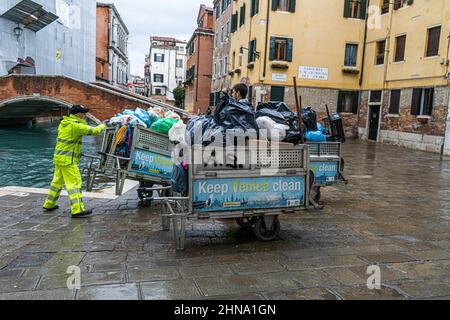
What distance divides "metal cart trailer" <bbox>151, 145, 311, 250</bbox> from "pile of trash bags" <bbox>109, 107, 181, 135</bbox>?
85.8 inches

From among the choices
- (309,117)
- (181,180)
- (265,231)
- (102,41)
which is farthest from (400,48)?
(102,41)

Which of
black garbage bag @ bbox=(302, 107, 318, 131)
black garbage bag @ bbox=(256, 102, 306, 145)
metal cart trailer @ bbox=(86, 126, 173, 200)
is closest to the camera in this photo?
black garbage bag @ bbox=(256, 102, 306, 145)

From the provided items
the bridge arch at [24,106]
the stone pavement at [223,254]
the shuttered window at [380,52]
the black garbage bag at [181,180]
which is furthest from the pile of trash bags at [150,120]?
the shuttered window at [380,52]

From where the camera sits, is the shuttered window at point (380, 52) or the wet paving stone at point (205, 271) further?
the shuttered window at point (380, 52)

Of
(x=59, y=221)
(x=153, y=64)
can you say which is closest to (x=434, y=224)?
(x=59, y=221)

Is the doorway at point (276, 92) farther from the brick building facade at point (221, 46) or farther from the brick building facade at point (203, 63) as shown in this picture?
the brick building facade at point (203, 63)

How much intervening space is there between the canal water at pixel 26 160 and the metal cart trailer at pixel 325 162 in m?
6.26

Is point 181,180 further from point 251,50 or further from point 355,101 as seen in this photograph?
point 355,101

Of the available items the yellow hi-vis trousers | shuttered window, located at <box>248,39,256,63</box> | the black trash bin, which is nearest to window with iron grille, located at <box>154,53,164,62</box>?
shuttered window, located at <box>248,39,256,63</box>

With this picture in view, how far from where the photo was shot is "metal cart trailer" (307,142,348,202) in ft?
23.7

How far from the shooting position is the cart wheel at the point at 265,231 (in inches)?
201

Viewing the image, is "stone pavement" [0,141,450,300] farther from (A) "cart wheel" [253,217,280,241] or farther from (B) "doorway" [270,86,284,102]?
(B) "doorway" [270,86,284,102]

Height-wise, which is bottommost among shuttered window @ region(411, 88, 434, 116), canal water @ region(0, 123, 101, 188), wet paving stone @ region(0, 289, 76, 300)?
canal water @ region(0, 123, 101, 188)
